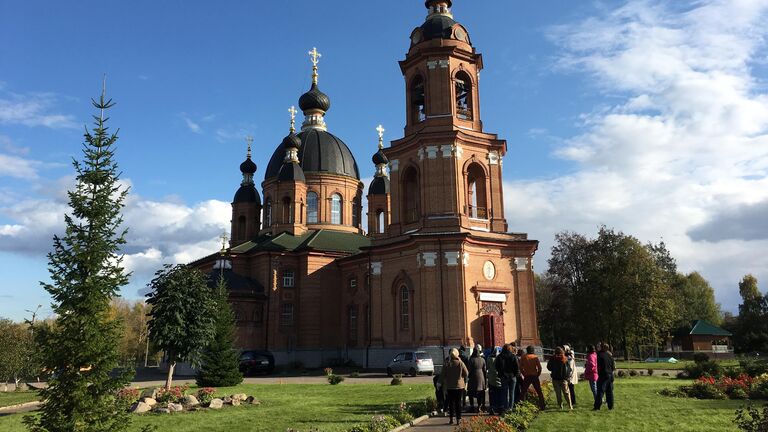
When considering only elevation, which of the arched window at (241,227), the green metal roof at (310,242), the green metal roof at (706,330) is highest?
the arched window at (241,227)

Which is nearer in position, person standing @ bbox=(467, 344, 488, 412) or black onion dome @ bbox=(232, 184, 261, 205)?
person standing @ bbox=(467, 344, 488, 412)

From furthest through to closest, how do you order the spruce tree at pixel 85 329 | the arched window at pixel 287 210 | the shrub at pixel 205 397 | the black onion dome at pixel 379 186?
the black onion dome at pixel 379 186 < the arched window at pixel 287 210 < the shrub at pixel 205 397 < the spruce tree at pixel 85 329

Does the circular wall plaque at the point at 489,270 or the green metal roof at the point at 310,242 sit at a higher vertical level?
the green metal roof at the point at 310,242

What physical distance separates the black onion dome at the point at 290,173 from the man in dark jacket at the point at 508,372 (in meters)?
32.2

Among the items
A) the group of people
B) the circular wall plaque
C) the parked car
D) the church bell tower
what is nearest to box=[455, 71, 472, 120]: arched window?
the church bell tower

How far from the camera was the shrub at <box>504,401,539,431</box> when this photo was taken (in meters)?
11.8

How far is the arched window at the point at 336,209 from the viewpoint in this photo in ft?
152

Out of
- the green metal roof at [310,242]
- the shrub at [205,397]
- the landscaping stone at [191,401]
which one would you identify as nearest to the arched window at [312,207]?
the green metal roof at [310,242]

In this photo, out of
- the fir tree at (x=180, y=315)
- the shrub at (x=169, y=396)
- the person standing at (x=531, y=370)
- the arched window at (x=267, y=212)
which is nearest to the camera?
the person standing at (x=531, y=370)

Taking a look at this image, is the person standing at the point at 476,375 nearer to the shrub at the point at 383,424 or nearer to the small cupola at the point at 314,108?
the shrub at the point at 383,424

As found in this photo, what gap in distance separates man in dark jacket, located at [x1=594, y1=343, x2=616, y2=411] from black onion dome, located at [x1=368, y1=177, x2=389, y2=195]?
3558cm

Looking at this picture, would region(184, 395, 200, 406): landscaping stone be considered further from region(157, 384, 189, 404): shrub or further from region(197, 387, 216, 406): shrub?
region(157, 384, 189, 404): shrub

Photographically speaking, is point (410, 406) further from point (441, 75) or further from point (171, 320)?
point (441, 75)

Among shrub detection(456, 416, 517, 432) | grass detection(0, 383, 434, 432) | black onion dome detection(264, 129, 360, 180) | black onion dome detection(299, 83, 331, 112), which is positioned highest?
black onion dome detection(299, 83, 331, 112)
